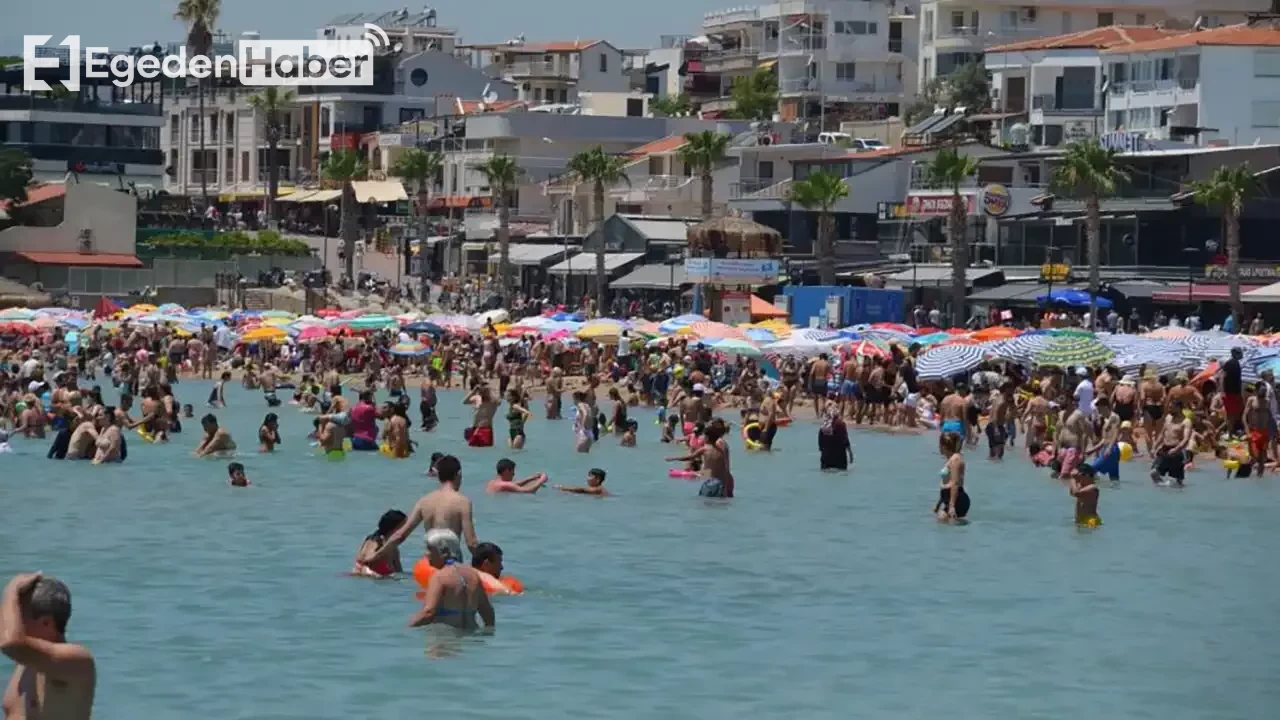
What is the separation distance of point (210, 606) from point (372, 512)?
279 inches

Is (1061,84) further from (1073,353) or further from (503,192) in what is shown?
(1073,353)

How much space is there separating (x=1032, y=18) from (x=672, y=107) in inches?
705

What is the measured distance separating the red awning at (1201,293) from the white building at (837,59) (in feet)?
135

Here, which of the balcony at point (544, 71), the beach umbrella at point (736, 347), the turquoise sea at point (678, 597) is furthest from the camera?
the balcony at point (544, 71)

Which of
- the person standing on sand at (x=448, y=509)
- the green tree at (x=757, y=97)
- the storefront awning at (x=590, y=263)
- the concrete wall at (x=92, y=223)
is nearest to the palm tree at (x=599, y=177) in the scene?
the storefront awning at (x=590, y=263)

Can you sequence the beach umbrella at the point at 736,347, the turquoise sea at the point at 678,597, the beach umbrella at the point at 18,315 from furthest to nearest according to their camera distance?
the beach umbrella at the point at 18,315
the beach umbrella at the point at 736,347
the turquoise sea at the point at 678,597

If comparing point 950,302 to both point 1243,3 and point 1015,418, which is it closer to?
point 1015,418

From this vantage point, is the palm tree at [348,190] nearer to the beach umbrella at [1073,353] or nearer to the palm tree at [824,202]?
the palm tree at [824,202]

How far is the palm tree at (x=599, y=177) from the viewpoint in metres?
69.6

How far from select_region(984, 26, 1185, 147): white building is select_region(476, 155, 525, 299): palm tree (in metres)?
16.2

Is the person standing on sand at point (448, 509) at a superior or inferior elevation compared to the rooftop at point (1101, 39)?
inferior

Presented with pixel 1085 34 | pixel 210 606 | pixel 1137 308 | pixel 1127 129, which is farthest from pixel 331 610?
pixel 1085 34

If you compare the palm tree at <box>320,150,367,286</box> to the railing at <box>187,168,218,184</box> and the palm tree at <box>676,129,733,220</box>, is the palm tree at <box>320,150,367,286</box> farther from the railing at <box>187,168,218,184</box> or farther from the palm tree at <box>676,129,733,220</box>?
the railing at <box>187,168,218,184</box>

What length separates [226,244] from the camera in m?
75.9
